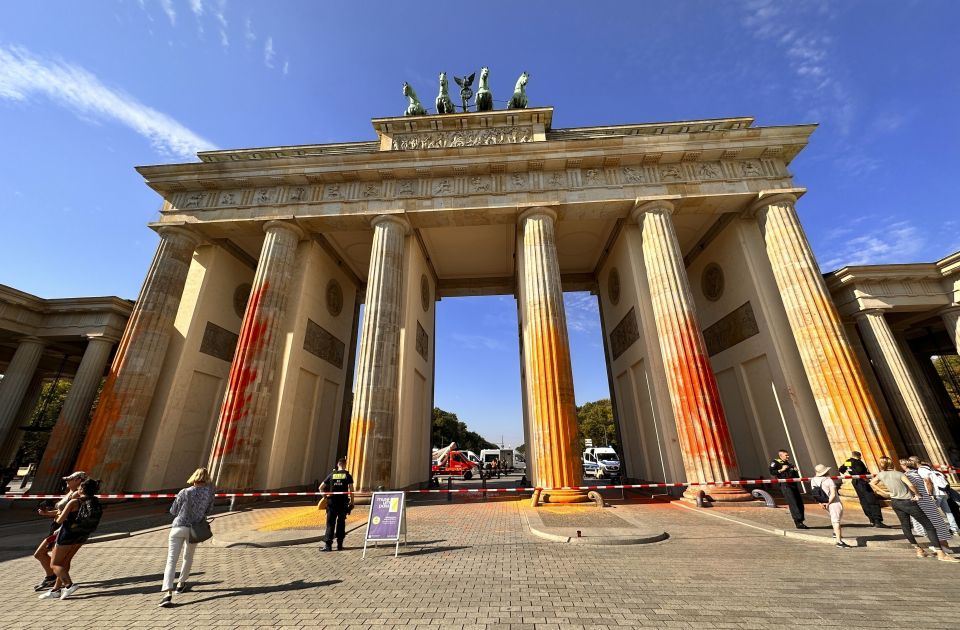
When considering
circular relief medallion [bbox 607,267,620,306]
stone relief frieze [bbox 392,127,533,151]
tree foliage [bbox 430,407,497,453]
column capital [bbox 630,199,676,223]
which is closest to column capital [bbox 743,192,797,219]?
column capital [bbox 630,199,676,223]

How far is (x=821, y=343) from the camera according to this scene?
11281 millimetres

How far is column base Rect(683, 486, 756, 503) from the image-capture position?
9688 mm

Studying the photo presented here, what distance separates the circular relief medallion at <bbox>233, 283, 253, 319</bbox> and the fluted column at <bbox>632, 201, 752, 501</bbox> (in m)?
17.6

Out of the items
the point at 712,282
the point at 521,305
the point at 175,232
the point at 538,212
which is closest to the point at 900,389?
the point at 712,282

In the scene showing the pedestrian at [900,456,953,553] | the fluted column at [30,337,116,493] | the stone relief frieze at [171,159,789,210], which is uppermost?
the stone relief frieze at [171,159,789,210]

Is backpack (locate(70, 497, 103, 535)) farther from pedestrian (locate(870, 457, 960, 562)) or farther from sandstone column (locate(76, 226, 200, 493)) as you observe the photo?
pedestrian (locate(870, 457, 960, 562))

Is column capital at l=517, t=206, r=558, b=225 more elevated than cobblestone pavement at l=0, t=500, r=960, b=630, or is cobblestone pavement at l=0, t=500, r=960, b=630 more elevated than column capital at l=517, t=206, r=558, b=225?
column capital at l=517, t=206, r=558, b=225

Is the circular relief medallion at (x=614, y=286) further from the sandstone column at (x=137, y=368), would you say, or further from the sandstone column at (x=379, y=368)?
the sandstone column at (x=137, y=368)

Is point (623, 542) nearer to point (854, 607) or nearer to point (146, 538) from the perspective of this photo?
point (854, 607)

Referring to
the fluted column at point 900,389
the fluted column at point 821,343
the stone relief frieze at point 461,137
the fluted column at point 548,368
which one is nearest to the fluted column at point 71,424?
the stone relief frieze at point 461,137

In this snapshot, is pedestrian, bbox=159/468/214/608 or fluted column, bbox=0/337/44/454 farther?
fluted column, bbox=0/337/44/454

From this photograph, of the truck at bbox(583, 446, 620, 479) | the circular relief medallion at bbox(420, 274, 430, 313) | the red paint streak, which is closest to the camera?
the red paint streak

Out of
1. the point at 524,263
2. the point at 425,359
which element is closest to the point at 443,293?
the point at 425,359

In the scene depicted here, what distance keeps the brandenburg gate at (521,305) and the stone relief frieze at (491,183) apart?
9 centimetres
